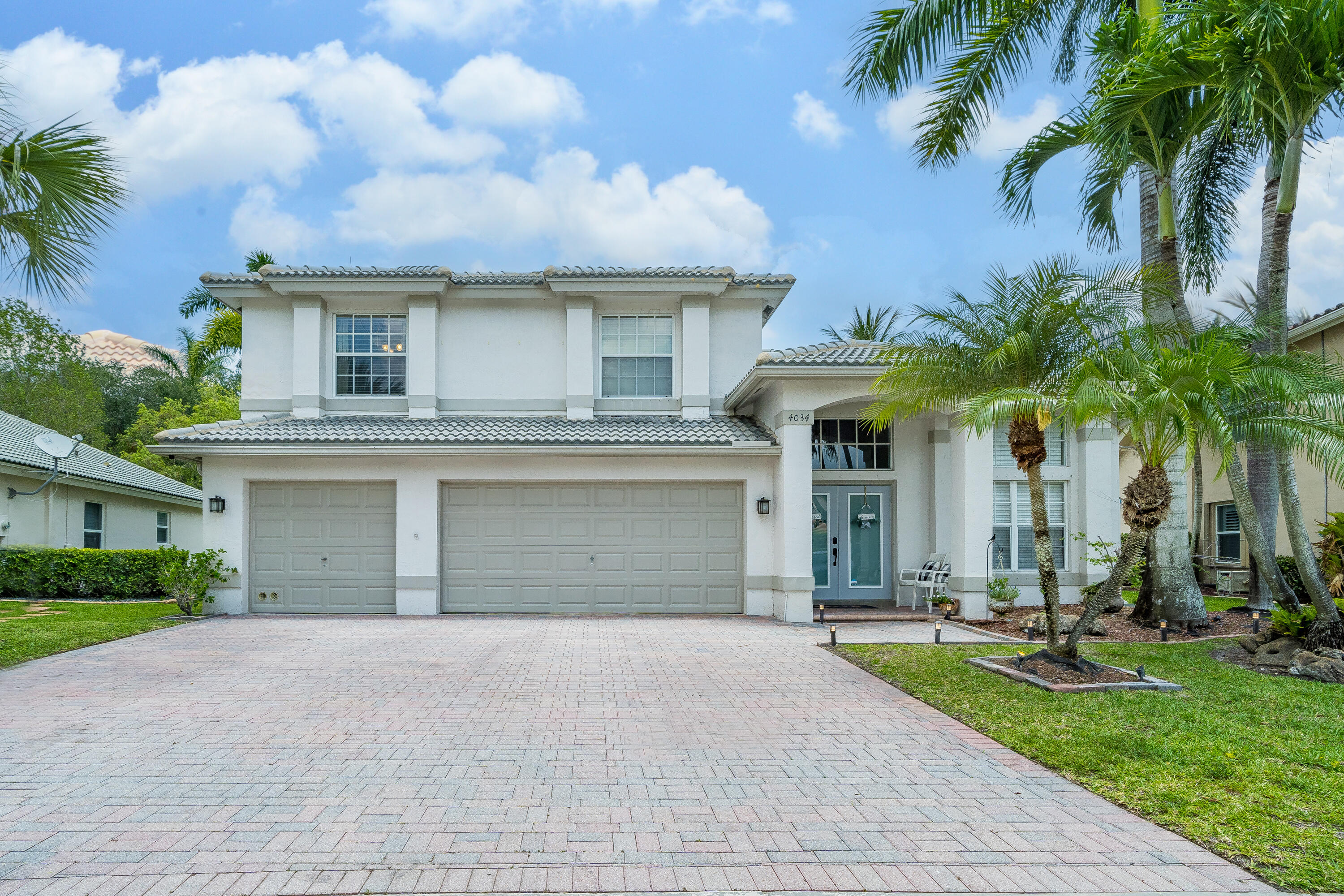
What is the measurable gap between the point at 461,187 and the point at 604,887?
61763mm

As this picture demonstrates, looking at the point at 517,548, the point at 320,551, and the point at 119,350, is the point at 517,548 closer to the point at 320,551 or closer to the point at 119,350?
the point at 320,551

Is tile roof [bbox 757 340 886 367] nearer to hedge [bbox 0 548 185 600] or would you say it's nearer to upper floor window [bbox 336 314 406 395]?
upper floor window [bbox 336 314 406 395]

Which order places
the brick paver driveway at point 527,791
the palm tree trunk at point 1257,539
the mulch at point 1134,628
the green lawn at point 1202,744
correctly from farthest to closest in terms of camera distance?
the mulch at point 1134,628
the palm tree trunk at point 1257,539
the green lawn at point 1202,744
the brick paver driveway at point 527,791

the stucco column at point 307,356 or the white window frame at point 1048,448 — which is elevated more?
the stucco column at point 307,356

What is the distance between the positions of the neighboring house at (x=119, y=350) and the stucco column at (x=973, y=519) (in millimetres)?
39996

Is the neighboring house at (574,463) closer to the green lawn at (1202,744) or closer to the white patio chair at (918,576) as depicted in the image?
the white patio chair at (918,576)

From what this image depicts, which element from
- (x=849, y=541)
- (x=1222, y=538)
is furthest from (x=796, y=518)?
(x=1222, y=538)

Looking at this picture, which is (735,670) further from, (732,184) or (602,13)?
(732,184)

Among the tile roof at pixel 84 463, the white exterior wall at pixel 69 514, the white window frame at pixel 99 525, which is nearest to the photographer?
the white exterior wall at pixel 69 514

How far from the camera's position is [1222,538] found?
21.9 m

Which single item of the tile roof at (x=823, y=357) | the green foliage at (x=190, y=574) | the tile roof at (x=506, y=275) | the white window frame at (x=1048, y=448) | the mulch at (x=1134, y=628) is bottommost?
the mulch at (x=1134, y=628)

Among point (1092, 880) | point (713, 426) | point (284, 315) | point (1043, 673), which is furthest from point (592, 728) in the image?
point (284, 315)

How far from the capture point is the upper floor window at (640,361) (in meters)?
17.5

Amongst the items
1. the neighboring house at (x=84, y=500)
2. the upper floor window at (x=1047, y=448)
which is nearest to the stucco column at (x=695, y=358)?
the upper floor window at (x=1047, y=448)
